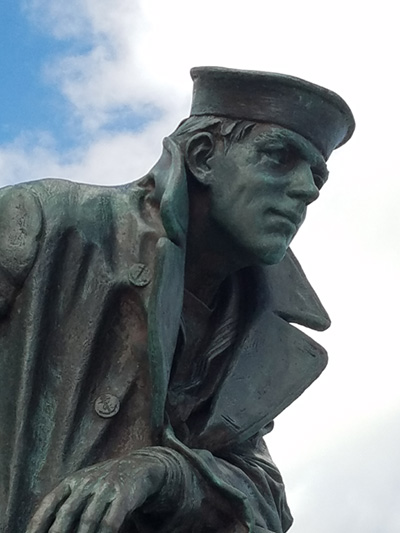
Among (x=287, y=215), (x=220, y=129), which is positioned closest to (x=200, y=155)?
(x=220, y=129)

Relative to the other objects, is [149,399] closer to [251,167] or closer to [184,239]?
[184,239]

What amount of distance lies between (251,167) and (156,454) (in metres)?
1.11

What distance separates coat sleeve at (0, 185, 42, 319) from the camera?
4898 mm

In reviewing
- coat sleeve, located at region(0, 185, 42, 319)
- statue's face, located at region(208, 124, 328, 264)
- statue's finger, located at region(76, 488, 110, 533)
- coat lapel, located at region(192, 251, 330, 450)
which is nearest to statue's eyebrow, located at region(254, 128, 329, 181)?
statue's face, located at region(208, 124, 328, 264)

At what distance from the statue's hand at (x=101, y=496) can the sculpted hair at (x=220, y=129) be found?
48.0 inches

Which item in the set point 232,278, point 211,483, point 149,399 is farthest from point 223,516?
point 232,278

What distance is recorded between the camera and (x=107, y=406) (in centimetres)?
488

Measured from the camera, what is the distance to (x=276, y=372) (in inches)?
209

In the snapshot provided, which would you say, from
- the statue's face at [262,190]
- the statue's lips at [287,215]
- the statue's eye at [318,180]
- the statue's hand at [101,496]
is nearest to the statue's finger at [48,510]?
the statue's hand at [101,496]

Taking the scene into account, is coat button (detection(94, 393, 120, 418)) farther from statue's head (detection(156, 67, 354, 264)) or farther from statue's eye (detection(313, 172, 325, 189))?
statue's eye (detection(313, 172, 325, 189))

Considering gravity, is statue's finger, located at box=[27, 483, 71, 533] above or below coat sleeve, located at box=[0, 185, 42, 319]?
below

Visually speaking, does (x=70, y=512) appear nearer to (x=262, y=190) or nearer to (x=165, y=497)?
(x=165, y=497)

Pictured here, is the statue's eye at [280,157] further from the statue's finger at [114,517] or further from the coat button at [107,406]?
the statue's finger at [114,517]

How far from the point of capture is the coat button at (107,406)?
16.0ft
